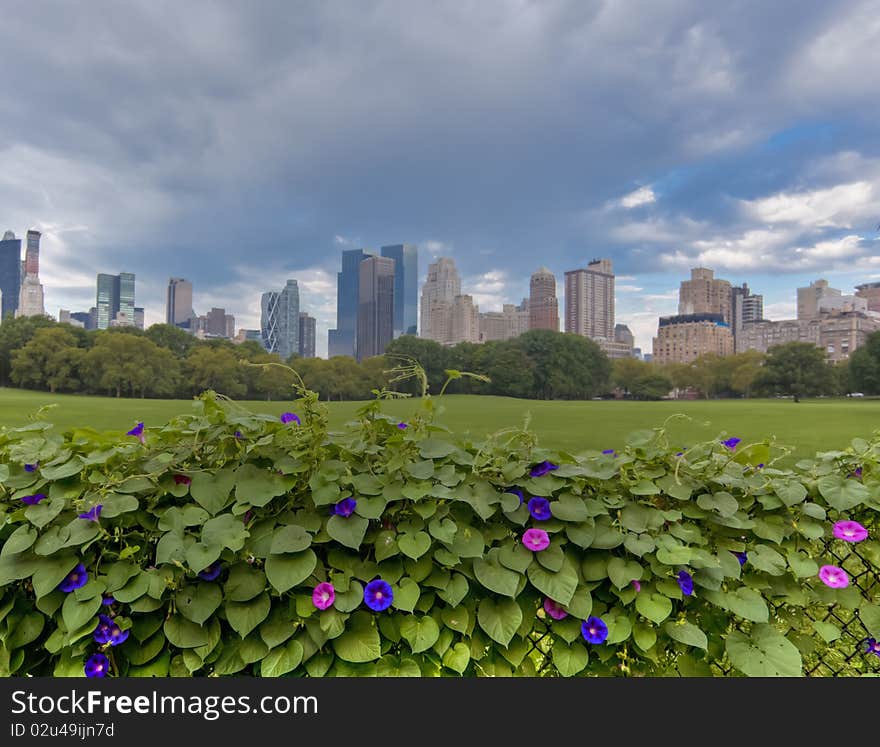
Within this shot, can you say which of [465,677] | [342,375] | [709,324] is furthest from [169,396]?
[709,324]

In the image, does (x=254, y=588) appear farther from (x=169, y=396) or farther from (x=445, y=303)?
(x=445, y=303)

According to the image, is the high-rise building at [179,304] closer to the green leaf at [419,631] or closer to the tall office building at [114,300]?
the tall office building at [114,300]

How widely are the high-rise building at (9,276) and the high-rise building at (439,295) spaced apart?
10.7 ft

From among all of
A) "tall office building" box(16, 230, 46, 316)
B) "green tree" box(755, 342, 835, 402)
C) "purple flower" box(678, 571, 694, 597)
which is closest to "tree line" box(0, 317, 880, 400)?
"tall office building" box(16, 230, 46, 316)

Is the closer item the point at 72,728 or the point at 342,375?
the point at 72,728

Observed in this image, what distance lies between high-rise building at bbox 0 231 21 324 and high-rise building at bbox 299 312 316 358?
2.39m

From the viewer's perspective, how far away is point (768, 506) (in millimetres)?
1209

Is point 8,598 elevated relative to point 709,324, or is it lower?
lower

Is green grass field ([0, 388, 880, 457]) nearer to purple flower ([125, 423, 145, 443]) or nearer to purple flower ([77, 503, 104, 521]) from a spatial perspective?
purple flower ([125, 423, 145, 443])

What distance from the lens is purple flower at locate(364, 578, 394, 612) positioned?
100 centimetres

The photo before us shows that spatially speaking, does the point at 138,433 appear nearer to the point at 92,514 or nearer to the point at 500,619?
the point at 92,514

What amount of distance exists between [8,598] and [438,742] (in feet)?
3.26

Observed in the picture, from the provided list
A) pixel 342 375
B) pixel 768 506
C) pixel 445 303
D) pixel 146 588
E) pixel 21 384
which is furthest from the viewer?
pixel 445 303

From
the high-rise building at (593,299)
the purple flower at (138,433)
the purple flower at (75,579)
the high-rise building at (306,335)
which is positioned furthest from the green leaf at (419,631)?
the high-rise building at (593,299)
